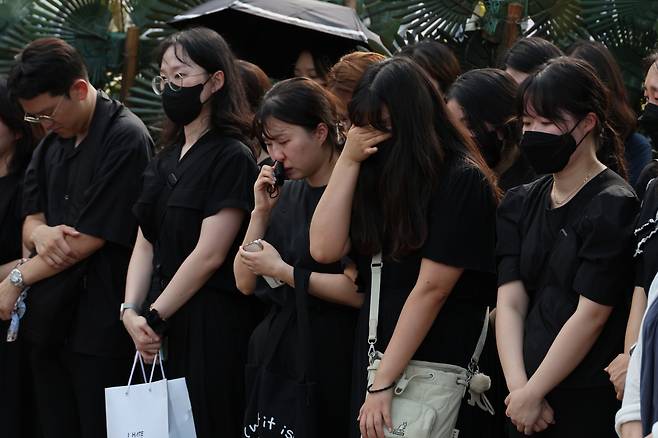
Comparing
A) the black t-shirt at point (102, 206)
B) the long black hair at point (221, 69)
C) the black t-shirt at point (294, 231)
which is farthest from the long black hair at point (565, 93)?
the black t-shirt at point (102, 206)

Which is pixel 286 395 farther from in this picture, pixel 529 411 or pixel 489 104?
pixel 489 104

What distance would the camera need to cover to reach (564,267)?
3.42 metres

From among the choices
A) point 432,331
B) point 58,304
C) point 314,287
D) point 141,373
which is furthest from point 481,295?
point 58,304

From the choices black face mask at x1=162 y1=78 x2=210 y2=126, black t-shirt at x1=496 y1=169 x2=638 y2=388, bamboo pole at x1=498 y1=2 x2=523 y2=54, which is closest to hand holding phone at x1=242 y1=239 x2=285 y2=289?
black face mask at x1=162 y1=78 x2=210 y2=126

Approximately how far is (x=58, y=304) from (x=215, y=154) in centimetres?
102

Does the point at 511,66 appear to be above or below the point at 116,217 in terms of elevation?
above

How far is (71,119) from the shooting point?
16.3ft

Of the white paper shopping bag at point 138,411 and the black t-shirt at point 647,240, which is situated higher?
the black t-shirt at point 647,240

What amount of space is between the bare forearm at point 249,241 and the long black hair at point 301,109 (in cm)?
30

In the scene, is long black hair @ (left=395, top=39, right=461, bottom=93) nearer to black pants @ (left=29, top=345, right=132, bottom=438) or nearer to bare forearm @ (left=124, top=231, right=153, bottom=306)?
bare forearm @ (left=124, top=231, right=153, bottom=306)

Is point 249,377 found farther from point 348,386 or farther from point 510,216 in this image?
point 510,216

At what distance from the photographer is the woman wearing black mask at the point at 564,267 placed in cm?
334

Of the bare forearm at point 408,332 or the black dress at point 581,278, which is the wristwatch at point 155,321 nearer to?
the bare forearm at point 408,332

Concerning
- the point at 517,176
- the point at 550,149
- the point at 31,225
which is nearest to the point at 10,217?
the point at 31,225
